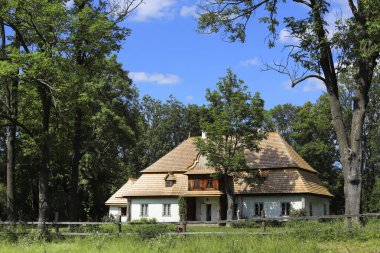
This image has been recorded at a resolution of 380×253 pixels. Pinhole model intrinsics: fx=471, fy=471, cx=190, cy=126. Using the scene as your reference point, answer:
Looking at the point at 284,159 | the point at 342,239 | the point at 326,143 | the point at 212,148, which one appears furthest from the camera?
the point at 326,143

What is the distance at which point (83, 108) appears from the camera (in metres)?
21.6

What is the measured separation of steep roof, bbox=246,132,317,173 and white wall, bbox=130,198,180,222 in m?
8.17

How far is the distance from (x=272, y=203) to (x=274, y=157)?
475 cm

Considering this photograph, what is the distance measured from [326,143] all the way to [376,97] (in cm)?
869

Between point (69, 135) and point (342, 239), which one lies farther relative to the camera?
point (69, 135)

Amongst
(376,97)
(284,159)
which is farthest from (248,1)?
(376,97)

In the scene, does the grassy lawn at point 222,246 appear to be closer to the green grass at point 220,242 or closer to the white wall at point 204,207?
the green grass at point 220,242

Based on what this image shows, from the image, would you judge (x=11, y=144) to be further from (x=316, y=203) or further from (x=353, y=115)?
(x=316, y=203)

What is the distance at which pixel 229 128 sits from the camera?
38.5m

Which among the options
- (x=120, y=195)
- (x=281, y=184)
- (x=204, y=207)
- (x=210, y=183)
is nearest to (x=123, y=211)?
(x=120, y=195)

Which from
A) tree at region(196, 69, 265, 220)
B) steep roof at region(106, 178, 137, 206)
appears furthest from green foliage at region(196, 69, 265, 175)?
steep roof at region(106, 178, 137, 206)

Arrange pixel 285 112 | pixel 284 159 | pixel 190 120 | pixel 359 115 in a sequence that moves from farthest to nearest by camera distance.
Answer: pixel 285 112 → pixel 190 120 → pixel 284 159 → pixel 359 115

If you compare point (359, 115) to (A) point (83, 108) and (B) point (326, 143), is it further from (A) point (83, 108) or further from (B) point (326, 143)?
(B) point (326, 143)

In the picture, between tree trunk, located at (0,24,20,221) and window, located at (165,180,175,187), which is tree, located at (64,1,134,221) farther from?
window, located at (165,180,175,187)
